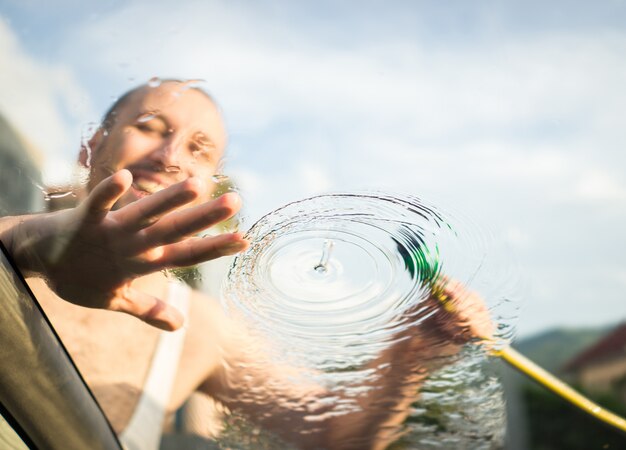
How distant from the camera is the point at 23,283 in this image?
0.67m

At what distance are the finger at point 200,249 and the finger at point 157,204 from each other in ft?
0.11

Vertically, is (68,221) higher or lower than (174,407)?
higher

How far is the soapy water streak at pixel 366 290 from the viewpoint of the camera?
0.56m

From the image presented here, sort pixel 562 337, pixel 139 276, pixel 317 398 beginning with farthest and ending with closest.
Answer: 1. pixel 317 398
2. pixel 139 276
3. pixel 562 337

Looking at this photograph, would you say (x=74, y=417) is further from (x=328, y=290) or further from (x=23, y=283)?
(x=328, y=290)

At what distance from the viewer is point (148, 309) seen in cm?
64

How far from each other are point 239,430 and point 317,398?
0.47 feet

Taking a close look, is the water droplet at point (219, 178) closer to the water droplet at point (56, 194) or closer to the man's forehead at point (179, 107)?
the man's forehead at point (179, 107)

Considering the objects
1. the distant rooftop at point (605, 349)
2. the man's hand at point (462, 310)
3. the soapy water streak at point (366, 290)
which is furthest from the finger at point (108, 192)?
the distant rooftop at point (605, 349)

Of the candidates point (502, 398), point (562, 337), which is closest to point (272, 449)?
point (502, 398)

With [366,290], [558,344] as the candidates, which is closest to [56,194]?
[366,290]

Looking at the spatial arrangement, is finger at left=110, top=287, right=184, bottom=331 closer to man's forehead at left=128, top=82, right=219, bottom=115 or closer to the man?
the man

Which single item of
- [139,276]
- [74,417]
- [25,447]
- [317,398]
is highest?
[139,276]

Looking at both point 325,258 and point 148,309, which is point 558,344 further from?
point 148,309
